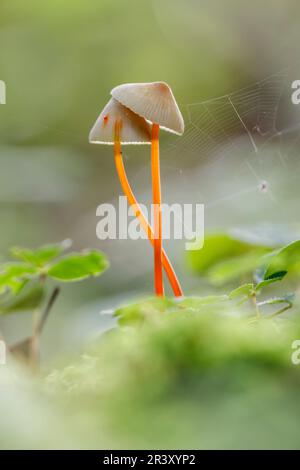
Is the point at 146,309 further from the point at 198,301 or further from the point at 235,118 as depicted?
the point at 235,118

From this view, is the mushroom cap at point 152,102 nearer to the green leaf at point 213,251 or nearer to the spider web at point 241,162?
the green leaf at point 213,251

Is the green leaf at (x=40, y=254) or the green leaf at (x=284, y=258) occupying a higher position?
the green leaf at (x=40, y=254)

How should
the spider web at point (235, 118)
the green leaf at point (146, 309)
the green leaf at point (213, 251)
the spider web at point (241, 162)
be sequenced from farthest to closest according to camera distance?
the spider web at point (235, 118) → the spider web at point (241, 162) → the green leaf at point (213, 251) → the green leaf at point (146, 309)

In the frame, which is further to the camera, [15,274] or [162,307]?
[15,274]

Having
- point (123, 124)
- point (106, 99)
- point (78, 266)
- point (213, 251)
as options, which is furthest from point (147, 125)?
point (106, 99)

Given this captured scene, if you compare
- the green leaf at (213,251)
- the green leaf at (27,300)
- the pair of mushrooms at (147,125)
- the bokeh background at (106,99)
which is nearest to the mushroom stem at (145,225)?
the pair of mushrooms at (147,125)

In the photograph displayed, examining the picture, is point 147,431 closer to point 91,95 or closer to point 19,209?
point 19,209

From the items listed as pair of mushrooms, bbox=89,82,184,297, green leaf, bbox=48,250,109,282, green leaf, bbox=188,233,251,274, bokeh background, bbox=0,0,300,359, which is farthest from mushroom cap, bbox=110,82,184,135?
bokeh background, bbox=0,0,300,359
